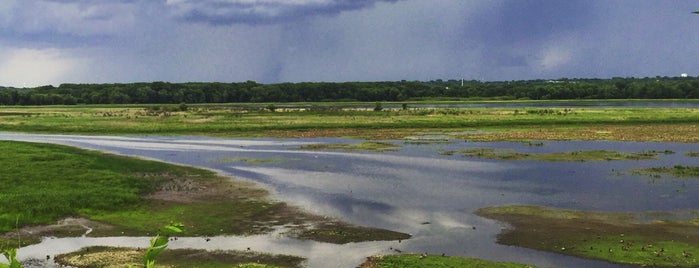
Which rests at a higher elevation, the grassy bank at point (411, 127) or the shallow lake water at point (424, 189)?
the grassy bank at point (411, 127)

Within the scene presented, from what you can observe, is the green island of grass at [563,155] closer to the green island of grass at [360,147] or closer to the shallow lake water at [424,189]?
the shallow lake water at [424,189]

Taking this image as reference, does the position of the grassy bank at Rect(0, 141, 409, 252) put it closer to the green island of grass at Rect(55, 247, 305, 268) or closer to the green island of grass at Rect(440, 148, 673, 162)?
the green island of grass at Rect(55, 247, 305, 268)

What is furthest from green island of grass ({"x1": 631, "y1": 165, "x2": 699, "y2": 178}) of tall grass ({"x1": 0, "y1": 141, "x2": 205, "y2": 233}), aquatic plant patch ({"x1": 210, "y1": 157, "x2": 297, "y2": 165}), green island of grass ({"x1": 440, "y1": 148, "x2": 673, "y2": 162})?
tall grass ({"x1": 0, "y1": 141, "x2": 205, "y2": 233})

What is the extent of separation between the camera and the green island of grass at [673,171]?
128 feet

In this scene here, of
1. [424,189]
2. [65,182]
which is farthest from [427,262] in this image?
[65,182]

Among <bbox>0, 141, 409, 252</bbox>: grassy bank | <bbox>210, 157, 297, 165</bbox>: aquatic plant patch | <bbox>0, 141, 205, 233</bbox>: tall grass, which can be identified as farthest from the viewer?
<bbox>210, 157, 297, 165</bbox>: aquatic plant patch

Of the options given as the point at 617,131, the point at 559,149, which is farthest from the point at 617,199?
the point at 617,131

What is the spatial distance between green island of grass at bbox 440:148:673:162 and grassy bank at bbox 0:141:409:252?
22.1 m

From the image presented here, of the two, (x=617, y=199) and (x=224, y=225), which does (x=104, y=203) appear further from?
(x=617, y=199)

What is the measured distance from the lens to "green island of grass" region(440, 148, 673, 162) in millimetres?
48188

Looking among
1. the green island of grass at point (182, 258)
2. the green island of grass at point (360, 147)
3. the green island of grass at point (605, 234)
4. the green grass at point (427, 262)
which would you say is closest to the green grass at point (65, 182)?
the green island of grass at point (182, 258)

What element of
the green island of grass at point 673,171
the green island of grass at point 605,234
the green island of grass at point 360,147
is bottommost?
the green island of grass at point 605,234

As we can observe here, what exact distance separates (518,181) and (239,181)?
17.2m

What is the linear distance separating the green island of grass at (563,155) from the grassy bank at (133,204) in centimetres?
2206
